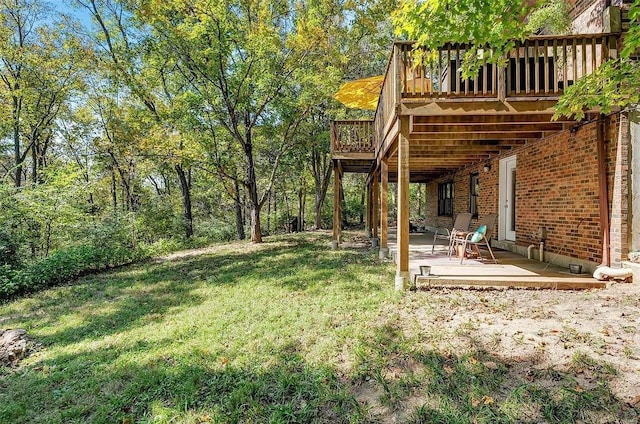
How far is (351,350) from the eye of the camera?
3520 millimetres

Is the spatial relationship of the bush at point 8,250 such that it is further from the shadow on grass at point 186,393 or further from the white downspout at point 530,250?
the white downspout at point 530,250

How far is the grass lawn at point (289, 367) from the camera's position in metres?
2.62

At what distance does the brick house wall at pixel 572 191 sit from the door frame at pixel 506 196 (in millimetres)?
372

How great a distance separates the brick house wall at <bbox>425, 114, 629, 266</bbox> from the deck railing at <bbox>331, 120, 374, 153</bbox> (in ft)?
12.9

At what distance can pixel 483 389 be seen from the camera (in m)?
2.72

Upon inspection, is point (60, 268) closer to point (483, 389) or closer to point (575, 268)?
point (483, 389)

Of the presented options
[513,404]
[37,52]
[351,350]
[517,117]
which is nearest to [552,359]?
[513,404]

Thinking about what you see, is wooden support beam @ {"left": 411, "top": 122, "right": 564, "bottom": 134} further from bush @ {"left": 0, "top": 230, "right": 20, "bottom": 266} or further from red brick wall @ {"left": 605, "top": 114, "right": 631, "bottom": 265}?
bush @ {"left": 0, "top": 230, "right": 20, "bottom": 266}

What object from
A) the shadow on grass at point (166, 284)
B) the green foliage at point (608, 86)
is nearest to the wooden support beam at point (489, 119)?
the green foliage at point (608, 86)

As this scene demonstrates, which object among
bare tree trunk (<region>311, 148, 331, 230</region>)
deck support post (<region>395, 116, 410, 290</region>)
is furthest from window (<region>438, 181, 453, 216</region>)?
deck support post (<region>395, 116, 410, 290</region>)

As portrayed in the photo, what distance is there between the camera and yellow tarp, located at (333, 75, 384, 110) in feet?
35.4

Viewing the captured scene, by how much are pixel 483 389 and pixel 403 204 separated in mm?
2933

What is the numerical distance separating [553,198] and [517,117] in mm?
2172

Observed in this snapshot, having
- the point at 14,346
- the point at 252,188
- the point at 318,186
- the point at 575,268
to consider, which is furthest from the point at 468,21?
the point at 318,186
